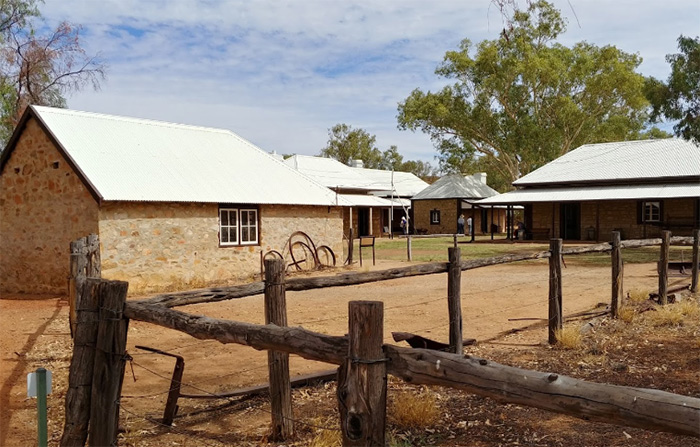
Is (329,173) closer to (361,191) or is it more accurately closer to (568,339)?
(361,191)

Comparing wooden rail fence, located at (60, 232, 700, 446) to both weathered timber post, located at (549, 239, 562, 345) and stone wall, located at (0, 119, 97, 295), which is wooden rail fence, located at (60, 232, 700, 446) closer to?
weathered timber post, located at (549, 239, 562, 345)

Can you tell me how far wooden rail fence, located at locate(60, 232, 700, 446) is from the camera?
250cm

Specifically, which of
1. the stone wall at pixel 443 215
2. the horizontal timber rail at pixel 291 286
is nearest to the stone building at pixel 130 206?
the horizontal timber rail at pixel 291 286

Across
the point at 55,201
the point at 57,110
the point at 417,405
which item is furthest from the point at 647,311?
the point at 57,110

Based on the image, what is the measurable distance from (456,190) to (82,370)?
39825mm

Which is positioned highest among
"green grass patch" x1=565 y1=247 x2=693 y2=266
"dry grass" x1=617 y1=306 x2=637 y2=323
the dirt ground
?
"dry grass" x1=617 y1=306 x2=637 y2=323

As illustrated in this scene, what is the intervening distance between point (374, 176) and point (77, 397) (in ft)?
138

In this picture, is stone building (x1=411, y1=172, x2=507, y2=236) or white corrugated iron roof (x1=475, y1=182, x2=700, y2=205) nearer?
white corrugated iron roof (x1=475, y1=182, x2=700, y2=205)

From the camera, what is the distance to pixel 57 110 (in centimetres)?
1605

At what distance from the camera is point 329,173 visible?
42.0 metres

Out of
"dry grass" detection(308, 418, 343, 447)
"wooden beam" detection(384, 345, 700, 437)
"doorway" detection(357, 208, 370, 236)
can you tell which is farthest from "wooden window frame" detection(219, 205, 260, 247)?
"doorway" detection(357, 208, 370, 236)

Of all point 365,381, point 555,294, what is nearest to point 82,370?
point 365,381

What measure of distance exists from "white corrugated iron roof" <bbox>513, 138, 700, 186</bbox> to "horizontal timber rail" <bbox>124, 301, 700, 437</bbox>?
98.1ft

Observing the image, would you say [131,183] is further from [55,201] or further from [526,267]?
[526,267]
